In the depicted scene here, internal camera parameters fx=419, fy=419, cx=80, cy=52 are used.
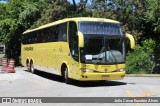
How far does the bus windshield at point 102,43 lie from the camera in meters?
20.0

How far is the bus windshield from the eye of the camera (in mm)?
20031

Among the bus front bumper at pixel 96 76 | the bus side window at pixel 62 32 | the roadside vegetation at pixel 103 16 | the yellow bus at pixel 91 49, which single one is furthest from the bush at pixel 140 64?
the bus front bumper at pixel 96 76

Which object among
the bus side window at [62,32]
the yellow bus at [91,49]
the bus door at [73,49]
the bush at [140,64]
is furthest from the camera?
the bush at [140,64]

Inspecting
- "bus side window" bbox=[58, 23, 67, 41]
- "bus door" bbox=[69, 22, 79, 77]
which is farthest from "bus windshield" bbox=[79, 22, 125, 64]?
"bus side window" bbox=[58, 23, 67, 41]

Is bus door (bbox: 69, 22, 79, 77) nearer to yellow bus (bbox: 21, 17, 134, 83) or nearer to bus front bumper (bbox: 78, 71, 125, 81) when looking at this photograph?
yellow bus (bbox: 21, 17, 134, 83)

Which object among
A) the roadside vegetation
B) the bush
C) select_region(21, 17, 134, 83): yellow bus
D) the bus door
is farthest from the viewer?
the roadside vegetation

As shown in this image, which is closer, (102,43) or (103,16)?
(102,43)

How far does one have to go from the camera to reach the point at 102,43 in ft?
67.1

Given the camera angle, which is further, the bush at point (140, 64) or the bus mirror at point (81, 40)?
the bush at point (140, 64)

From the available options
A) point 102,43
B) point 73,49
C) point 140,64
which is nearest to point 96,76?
point 102,43

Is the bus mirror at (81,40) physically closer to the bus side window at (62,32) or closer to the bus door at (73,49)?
the bus door at (73,49)

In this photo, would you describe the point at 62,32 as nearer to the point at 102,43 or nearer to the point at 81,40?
the point at 102,43

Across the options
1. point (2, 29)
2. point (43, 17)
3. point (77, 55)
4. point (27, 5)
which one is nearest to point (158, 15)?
point (77, 55)

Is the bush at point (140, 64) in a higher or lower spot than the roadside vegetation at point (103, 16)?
lower
